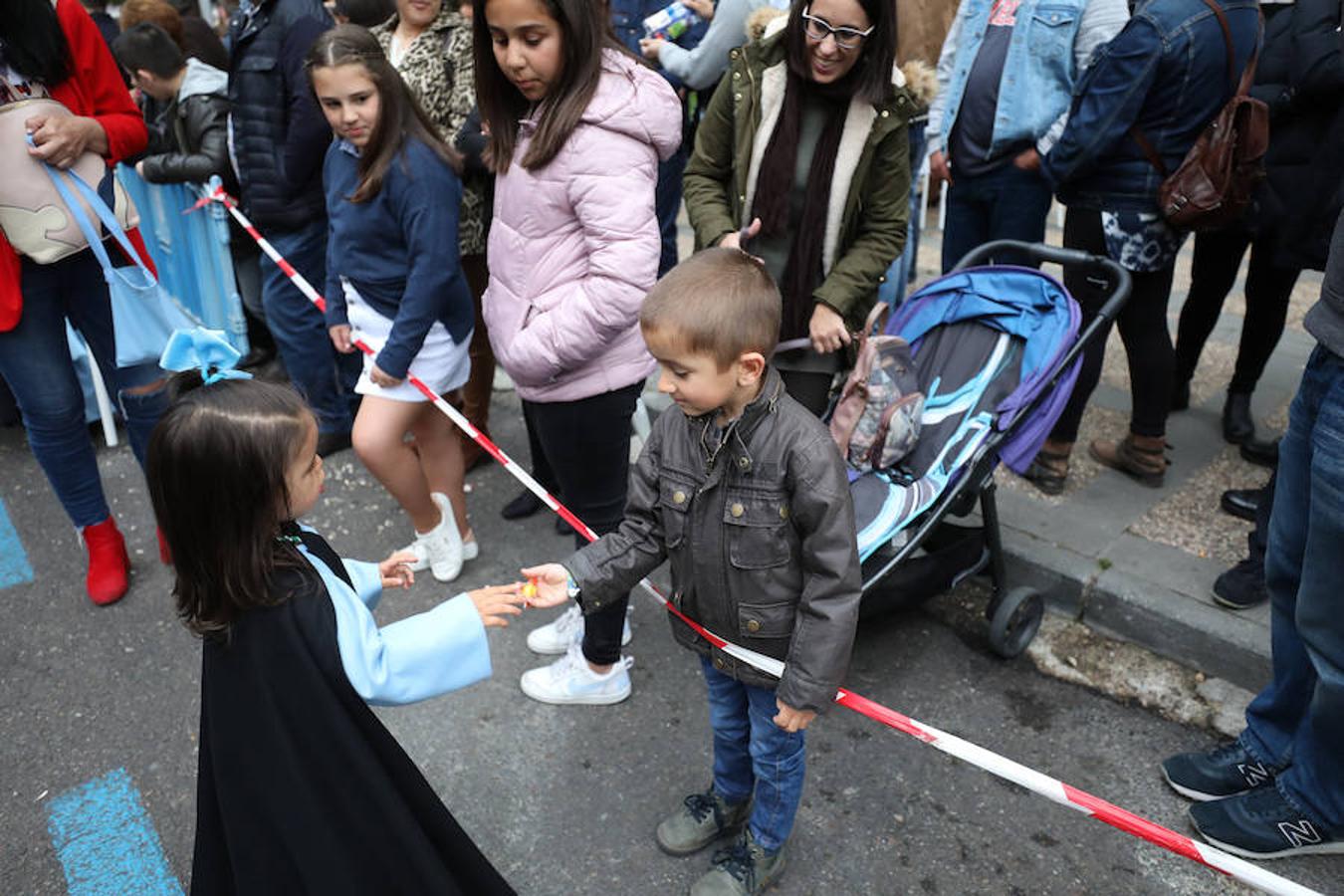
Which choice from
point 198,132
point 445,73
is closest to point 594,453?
point 445,73

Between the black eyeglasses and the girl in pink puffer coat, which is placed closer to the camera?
the girl in pink puffer coat

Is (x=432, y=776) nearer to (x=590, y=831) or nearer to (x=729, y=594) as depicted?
(x=590, y=831)

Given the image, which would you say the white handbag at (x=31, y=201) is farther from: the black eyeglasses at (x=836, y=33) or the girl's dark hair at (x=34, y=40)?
the black eyeglasses at (x=836, y=33)

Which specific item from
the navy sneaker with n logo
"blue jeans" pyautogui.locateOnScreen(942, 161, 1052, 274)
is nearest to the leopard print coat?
"blue jeans" pyautogui.locateOnScreen(942, 161, 1052, 274)

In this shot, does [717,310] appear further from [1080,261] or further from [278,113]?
[278,113]

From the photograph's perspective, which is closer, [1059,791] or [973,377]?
[1059,791]

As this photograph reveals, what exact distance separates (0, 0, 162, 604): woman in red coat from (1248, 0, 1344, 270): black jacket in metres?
4.10

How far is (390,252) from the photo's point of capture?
3.25 m

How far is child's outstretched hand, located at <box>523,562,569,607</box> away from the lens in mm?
2053

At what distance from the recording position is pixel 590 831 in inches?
103

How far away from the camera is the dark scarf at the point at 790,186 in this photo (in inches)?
115

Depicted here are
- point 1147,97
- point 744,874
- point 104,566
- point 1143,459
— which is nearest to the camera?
point 744,874

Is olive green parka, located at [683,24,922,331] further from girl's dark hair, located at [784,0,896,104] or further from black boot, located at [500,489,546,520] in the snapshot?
black boot, located at [500,489,546,520]

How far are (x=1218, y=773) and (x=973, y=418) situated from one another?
47.2 inches
